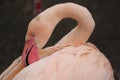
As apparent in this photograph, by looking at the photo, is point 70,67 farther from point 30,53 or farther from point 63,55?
point 30,53

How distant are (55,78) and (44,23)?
717mm

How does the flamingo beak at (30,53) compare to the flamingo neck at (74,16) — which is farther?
the flamingo neck at (74,16)

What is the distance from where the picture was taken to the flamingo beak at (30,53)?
4.15m

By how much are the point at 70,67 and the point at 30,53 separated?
0.48 m

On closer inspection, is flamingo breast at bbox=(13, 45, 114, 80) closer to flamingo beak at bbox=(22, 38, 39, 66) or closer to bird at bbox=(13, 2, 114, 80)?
bird at bbox=(13, 2, 114, 80)

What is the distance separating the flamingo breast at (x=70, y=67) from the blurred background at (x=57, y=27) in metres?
3.07

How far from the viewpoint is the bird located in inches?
149

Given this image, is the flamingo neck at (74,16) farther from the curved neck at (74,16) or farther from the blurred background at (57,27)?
the blurred background at (57,27)

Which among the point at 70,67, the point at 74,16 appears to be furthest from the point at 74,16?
the point at 70,67

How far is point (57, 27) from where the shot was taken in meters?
7.99

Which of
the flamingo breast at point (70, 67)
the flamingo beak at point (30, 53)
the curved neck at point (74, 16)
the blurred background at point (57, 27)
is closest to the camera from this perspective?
the flamingo breast at point (70, 67)

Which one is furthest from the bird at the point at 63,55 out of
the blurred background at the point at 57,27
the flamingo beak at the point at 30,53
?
the blurred background at the point at 57,27

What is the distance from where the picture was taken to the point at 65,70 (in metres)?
3.80

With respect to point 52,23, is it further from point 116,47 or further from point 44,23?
point 116,47
